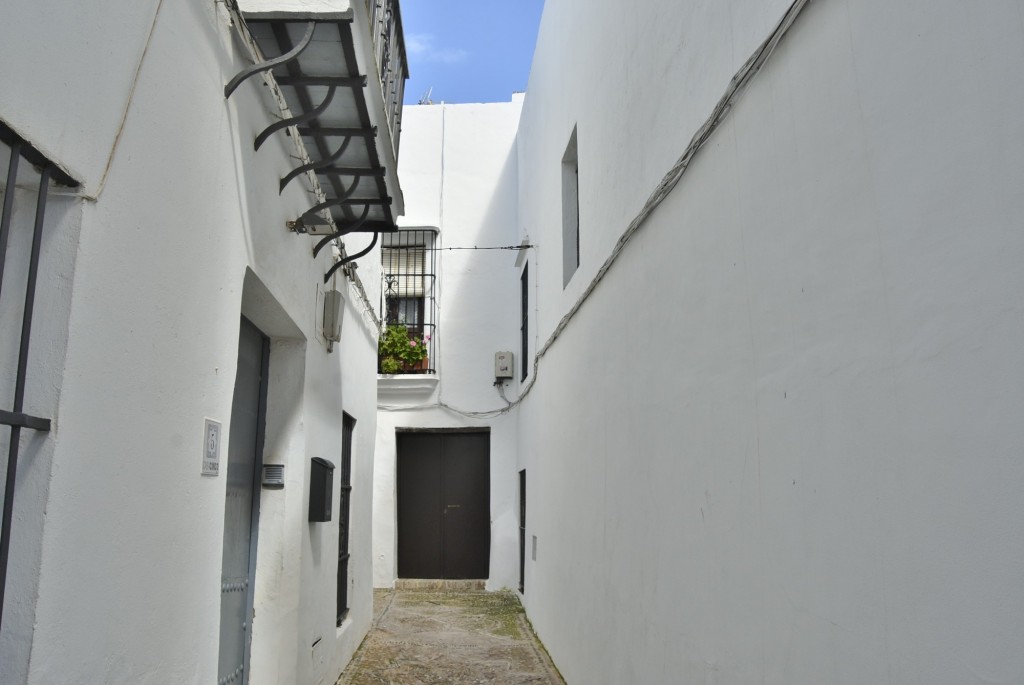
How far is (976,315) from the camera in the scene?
4.61ft

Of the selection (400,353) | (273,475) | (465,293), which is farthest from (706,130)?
(465,293)

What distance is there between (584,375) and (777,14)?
10.1 ft

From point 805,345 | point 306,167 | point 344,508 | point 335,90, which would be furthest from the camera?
point 344,508

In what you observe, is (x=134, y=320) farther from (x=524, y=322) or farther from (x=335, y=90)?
(x=524, y=322)

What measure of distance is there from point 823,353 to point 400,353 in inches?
334

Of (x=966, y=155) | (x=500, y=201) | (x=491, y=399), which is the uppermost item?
(x=500, y=201)

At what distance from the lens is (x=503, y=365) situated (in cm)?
1005

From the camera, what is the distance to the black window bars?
1521 mm

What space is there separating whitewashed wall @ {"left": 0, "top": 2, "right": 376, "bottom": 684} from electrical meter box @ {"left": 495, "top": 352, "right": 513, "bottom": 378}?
670 cm

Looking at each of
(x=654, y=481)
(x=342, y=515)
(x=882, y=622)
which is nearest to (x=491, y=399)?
(x=342, y=515)

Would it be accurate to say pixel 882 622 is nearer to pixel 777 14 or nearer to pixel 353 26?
pixel 777 14

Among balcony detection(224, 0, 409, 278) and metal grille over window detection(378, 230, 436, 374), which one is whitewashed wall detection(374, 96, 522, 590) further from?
balcony detection(224, 0, 409, 278)

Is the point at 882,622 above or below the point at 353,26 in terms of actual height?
below

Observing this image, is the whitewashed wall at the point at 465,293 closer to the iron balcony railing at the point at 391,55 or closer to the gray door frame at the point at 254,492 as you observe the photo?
the iron balcony railing at the point at 391,55
